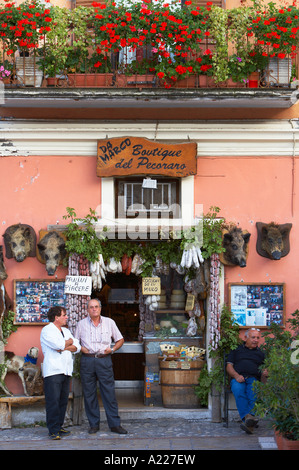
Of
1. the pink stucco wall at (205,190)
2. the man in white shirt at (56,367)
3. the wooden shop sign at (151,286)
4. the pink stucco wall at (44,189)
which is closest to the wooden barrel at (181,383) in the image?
the wooden shop sign at (151,286)

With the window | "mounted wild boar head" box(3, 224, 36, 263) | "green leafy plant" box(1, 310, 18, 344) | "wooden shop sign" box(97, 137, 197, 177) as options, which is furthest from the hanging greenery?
"green leafy plant" box(1, 310, 18, 344)

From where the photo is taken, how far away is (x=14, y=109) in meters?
10.7

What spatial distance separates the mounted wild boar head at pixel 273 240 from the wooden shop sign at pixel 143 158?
4.27 ft

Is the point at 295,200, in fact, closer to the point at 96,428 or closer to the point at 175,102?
the point at 175,102

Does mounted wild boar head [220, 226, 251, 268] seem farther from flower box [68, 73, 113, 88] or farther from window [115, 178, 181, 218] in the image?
flower box [68, 73, 113, 88]

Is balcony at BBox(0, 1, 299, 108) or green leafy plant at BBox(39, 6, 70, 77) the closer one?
balcony at BBox(0, 1, 299, 108)

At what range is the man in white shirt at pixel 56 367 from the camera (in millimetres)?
9352

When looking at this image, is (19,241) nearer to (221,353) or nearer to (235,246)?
(235,246)

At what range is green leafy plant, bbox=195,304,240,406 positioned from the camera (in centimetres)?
1043

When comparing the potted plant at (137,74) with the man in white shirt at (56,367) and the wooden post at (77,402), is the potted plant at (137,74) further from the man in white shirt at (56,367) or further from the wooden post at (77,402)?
the wooden post at (77,402)

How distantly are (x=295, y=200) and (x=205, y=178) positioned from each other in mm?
1346

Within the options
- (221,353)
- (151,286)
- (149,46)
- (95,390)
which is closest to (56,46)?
(149,46)

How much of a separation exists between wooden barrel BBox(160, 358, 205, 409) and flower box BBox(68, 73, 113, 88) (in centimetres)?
412
